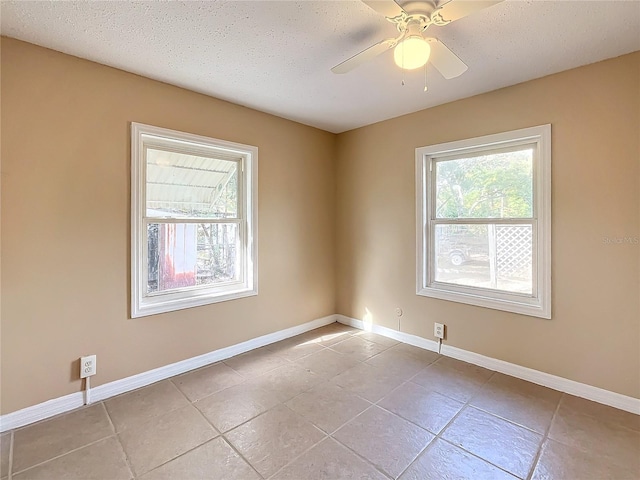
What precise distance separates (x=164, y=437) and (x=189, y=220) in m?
1.72

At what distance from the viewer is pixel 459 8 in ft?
4.67

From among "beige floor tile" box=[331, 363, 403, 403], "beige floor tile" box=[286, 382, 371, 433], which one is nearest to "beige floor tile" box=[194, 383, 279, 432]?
"beige floor tile" box=[286, 382, 371, 433]

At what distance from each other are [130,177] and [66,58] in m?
0.86

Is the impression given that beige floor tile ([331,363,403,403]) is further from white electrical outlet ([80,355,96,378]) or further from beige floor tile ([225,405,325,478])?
white electrical outlet ([80,355,96,378])

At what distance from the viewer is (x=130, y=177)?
2.48 m

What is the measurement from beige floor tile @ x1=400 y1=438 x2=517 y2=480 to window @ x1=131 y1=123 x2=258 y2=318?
2104mm

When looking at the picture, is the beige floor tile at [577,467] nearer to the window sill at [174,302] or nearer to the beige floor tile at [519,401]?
the beige floor tile at [519,401]

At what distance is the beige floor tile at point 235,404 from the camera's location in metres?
2.11

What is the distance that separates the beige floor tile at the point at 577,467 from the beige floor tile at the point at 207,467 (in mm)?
1523

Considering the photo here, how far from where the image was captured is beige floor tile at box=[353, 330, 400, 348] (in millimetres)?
3459

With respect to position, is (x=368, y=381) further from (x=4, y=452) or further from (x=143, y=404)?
(x=4, y=452)

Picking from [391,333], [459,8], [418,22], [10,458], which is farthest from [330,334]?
[459,8]

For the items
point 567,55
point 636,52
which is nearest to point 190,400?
point 567,55

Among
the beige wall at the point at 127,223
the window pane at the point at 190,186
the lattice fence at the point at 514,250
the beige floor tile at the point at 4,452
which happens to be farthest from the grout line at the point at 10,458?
the lattice fence at the point at 514,250
